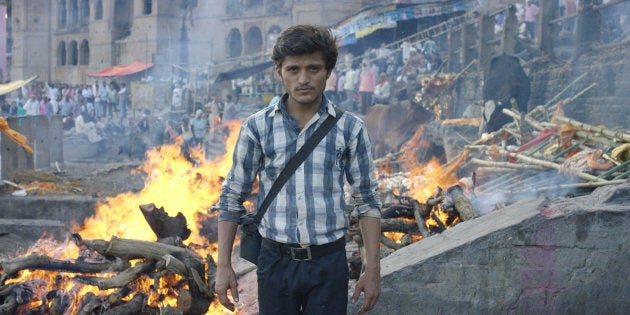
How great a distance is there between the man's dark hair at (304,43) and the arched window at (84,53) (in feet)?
168

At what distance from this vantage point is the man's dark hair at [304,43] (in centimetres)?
271

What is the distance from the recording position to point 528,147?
7.62m

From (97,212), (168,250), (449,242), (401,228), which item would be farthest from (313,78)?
(97,212)

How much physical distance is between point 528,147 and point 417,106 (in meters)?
7.27

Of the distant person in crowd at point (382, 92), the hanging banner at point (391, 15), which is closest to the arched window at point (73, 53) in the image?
the hanging banner at point (391, 15)

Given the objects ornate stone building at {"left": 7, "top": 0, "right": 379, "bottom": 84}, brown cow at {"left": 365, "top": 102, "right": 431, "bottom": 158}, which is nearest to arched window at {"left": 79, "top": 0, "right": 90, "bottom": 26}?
ornate stone building at {"left": 7, "top": 0, "right": 379, "bottom": 84}

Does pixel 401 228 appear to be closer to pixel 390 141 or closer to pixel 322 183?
pixel 322 183

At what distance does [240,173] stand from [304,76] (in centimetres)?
54

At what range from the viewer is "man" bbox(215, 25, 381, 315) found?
274cm

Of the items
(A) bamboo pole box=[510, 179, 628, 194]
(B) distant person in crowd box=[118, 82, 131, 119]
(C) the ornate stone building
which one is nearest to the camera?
(A) bamboo pole box=[510, 179, 628, 194]

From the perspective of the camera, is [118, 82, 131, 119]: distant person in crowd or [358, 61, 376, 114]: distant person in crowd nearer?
[358, 61, 376, 114]: distant person in crowd

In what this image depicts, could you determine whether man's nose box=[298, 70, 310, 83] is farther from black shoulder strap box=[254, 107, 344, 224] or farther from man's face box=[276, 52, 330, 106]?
black shoulder strap box=[254, 107, 344, 224]

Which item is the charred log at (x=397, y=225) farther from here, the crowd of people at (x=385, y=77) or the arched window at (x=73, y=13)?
the arched window at (x=73, y=13)

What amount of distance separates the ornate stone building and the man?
29904 mm
